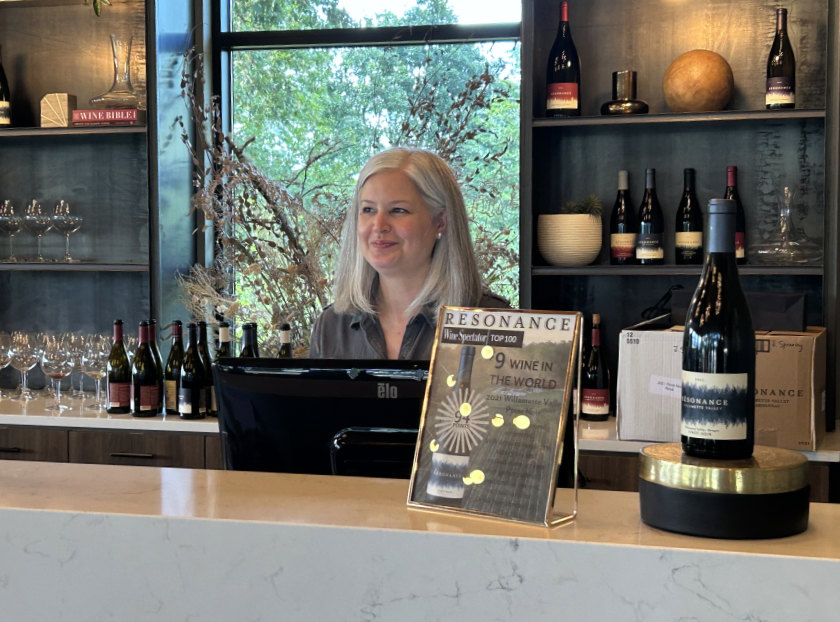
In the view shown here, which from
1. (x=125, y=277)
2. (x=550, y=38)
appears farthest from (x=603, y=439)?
(x=125, y=277)

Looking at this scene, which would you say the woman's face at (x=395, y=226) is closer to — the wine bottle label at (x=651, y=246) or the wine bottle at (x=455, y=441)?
the wine bottle label at (x=651, y=246)

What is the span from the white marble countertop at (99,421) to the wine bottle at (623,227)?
142cm

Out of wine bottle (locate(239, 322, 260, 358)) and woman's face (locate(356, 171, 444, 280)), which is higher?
woman's face (locate(356, 171, 444, 280))

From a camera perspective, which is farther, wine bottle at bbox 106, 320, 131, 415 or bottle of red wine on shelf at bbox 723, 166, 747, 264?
wine bottle at bbox 106, 320, 131, 415

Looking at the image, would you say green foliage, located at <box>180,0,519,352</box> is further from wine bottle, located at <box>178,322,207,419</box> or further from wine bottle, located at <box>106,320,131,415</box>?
wine bottle, located at <box>106,320,131,415</box>

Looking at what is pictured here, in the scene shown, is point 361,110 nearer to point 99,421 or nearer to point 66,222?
point 66,222

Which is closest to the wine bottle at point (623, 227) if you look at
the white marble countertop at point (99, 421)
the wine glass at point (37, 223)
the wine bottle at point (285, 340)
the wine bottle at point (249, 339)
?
the wine bottle at point (285, 340)

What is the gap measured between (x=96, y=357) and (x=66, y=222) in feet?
2.12

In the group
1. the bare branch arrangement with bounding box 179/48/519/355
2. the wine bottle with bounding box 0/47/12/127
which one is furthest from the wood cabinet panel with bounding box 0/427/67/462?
the wine bottle with bounding box 0/47/12/127

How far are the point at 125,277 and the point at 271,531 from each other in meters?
2.98

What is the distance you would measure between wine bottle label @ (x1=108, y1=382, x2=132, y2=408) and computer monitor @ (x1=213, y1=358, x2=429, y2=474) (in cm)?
199

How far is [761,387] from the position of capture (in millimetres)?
2596

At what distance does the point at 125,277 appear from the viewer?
3807 mm

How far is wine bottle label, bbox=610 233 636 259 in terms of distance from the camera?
10.5 ft
